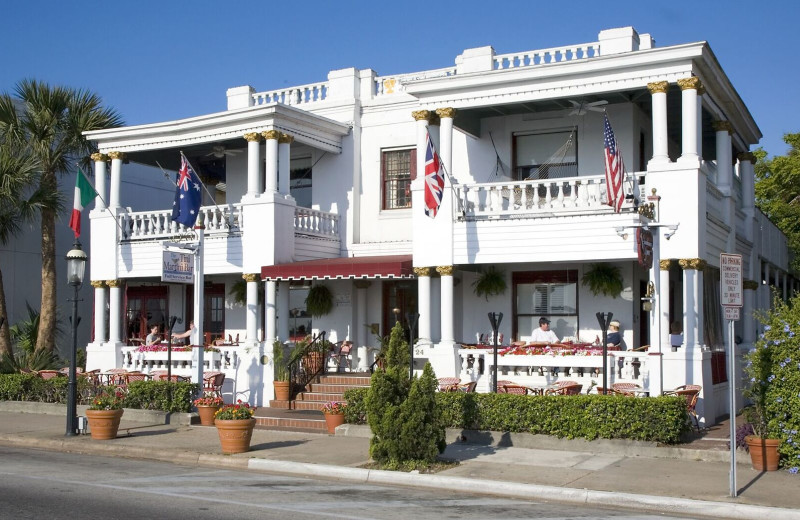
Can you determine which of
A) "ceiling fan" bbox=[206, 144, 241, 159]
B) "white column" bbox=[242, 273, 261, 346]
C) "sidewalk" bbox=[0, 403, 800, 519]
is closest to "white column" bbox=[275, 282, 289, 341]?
"white column" bbox=[242, 273, 261, 346]

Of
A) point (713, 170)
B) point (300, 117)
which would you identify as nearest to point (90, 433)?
point (300, 117)

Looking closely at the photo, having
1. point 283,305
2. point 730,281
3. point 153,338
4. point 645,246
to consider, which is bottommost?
point 153,338

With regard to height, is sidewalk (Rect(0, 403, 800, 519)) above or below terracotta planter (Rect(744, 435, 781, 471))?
below

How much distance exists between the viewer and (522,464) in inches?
547

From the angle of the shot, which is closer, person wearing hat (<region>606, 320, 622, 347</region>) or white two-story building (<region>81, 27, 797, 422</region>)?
white two-story building (<region>81, 27, 797, 422</region>)

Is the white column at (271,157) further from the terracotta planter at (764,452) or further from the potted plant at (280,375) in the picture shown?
the terracotta planter at (764,452)

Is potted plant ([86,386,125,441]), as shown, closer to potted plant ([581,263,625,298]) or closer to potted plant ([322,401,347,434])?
potted plant ([322,401,347,434])

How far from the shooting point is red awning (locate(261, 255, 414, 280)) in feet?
64.5

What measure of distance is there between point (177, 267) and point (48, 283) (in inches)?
300

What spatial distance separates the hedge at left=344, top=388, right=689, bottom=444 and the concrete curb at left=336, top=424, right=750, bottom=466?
98 millimetres

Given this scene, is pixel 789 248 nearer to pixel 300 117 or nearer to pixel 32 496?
pixel 300 117

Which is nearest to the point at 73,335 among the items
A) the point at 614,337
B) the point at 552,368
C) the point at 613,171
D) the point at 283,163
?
the point at 283,163

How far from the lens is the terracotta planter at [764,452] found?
12.8 m

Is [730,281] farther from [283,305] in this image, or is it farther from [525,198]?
[283,305]
